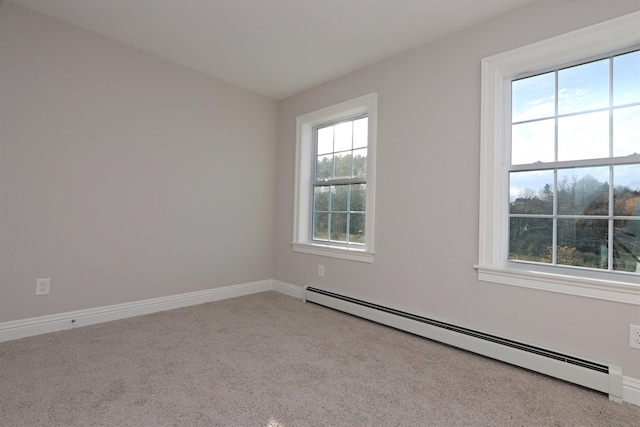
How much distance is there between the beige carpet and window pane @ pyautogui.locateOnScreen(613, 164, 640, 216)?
110cm

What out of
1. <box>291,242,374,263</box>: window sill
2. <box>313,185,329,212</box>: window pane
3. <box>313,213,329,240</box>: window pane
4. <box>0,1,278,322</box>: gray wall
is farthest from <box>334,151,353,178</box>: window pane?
<box>0,1,278,322</box>: gray wall

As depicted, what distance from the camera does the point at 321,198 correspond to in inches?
148

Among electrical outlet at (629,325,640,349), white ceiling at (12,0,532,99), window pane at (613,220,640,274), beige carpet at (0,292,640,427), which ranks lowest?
beige carpet at (0,292,640,427)

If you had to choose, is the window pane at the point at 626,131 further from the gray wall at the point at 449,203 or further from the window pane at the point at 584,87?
the gray wall at the point at 449,203

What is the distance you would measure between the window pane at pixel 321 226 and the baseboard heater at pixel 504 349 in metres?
0.89

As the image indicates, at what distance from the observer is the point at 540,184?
2.16 metres

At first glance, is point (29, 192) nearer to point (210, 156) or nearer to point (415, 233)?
point (210, 156)

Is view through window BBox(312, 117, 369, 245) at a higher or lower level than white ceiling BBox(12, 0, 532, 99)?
lower

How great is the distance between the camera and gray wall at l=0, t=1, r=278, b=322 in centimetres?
231

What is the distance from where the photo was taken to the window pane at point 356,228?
10.7 ft

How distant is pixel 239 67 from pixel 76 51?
4.46ft

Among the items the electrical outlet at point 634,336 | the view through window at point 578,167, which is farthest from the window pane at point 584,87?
the electrical outlet at point 634,336

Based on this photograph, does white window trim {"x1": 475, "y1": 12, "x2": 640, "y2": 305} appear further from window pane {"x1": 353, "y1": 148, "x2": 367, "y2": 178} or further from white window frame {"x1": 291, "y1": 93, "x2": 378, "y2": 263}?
window pane {"x1": 353, "y1": 148, "x2": 367, "y2": 178}

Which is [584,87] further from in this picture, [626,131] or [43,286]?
→ [43,286]
